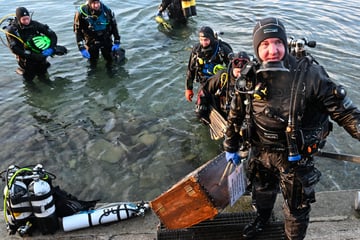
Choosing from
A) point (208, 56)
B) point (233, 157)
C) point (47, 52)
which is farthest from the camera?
point (47, 52)

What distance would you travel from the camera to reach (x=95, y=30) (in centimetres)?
795

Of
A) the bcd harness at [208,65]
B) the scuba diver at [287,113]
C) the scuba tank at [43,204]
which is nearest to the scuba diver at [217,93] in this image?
the bcd harness at [208,65]

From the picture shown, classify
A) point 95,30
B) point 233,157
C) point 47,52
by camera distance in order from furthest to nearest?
point 95,30 → point 47,52 → point 233,157

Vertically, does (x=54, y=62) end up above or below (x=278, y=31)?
below

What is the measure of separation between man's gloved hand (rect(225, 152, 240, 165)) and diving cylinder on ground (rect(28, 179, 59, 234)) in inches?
74.8

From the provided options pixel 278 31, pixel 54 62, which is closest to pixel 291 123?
pixel 278 31

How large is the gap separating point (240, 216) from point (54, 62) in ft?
22.6

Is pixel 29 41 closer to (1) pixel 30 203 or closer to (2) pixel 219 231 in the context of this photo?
(1) pixel 30 203

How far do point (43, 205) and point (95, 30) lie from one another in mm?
5035

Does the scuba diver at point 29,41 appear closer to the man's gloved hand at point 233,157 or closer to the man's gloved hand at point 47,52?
the man's gloved hand at point 47,52

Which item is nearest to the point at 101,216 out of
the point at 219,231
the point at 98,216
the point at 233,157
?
the point at 98,216

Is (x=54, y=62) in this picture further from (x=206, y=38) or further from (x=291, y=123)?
(x=291, y=123)

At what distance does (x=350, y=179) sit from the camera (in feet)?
16.7

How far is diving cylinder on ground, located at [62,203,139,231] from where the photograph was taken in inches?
156
